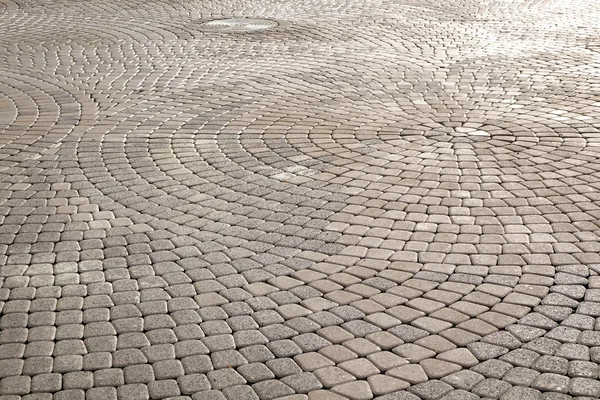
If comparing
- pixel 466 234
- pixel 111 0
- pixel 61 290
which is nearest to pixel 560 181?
pixel 466 234

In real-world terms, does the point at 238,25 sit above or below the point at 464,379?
below

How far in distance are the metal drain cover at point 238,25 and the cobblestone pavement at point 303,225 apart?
226 cm

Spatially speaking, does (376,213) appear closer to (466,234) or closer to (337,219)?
(337,219)

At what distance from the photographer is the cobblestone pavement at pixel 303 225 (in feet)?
15.3

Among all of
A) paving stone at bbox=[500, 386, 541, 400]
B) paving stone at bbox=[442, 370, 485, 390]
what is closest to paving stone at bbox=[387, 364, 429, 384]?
paving stone at bbox=[442, 370, 485, 390]

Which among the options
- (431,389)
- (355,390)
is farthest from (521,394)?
(355,390)

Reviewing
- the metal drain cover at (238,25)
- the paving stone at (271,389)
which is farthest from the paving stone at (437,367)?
the metal drain cover at (238,25)

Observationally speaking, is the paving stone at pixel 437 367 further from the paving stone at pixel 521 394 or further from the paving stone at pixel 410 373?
the paving stone at pixel 521 394

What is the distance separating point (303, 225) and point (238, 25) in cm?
954

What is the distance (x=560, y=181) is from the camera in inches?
289

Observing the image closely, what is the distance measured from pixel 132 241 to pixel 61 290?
2.91 ft

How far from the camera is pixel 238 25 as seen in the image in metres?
15.4

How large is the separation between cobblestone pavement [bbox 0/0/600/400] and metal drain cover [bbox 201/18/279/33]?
2.26 meters

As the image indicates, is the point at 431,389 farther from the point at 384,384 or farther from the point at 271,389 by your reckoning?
the point at 271,389
